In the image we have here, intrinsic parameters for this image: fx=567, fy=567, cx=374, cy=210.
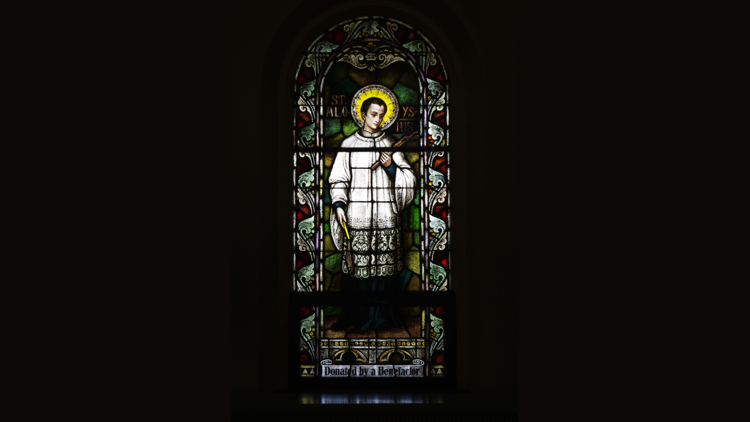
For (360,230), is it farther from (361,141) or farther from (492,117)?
(492,117)

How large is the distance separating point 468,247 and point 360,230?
24.6 inches

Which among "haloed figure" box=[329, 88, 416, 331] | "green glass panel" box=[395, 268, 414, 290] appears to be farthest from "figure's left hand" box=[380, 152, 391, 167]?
"green glass panel" box=[395, 268, 414, 290]

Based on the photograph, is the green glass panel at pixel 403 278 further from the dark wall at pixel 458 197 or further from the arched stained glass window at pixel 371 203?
the dark wall at pixel 458 197

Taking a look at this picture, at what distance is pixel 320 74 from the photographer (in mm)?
3371

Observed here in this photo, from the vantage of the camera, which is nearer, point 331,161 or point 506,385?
point 506,385

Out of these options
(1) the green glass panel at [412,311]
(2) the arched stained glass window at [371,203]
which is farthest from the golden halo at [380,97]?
(1) the green glass panel at [412,311]

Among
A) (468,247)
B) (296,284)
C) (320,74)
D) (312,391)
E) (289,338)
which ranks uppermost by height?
(320,74)

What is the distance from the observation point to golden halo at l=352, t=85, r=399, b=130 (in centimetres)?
336

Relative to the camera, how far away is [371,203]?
Answer: 10.8 feet

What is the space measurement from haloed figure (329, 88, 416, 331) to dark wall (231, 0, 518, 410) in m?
0.30

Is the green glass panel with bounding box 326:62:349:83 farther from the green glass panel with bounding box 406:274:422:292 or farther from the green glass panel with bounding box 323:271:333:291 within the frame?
the green glass panel with bounding box 406:274:422:292

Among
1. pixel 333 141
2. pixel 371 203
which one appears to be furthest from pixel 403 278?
pixel 333 141

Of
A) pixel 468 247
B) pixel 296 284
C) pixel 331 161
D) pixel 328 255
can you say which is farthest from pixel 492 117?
pixel 296 284

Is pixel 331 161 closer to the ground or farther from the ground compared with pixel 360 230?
farther from the ground
